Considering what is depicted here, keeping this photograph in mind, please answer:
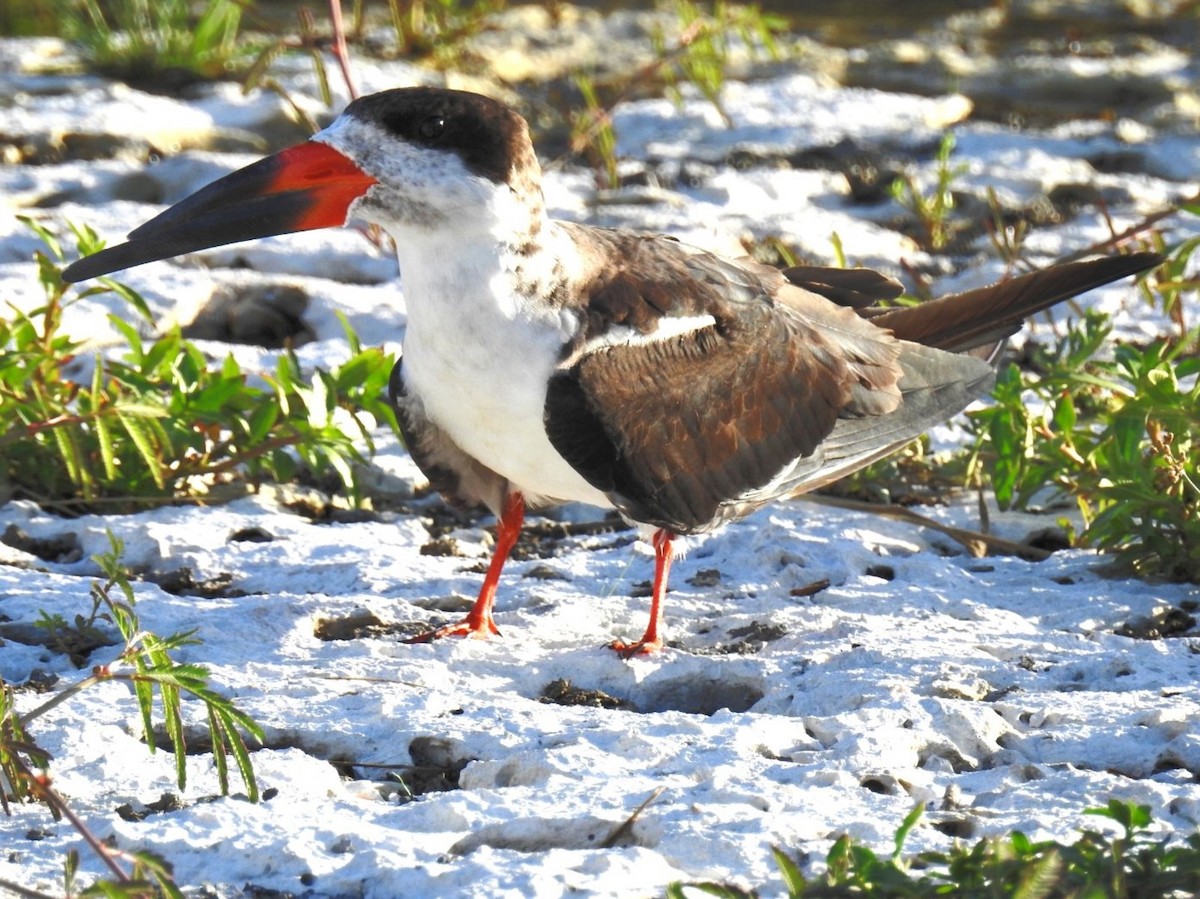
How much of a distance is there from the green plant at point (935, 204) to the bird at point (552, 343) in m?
1.66

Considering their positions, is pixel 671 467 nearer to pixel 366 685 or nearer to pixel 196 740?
pixel 366 685

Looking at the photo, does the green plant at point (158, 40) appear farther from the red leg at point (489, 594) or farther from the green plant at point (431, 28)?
the red leg at point (489, 594)

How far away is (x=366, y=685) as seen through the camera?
308cm

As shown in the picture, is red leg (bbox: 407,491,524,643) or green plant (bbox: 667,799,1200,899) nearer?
green plant (bbox: 667,799,1200,899)

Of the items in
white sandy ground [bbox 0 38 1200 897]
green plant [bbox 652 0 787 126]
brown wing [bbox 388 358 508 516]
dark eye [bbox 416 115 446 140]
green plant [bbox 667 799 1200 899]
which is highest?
green plant [bbox 652 0 787 126]

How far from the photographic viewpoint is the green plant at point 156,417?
3.74 m

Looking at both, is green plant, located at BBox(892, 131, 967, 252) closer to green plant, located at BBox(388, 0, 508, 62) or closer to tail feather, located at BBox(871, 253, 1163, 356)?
tail feather, located at BBox(871, 253, 1163, 356)

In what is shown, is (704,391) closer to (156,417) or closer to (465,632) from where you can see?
(465,632)

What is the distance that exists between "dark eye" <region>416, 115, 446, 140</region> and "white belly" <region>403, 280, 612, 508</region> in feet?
1.01

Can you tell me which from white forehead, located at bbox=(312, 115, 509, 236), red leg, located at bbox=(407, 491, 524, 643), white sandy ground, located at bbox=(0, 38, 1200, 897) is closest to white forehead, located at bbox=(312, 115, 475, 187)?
white forehead, located at bbox=(312, 115, 509, 236)

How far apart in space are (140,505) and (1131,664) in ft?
7.27

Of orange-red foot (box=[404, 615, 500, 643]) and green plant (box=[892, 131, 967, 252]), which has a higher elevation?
green plant (box=[892, 131, 967, 252])

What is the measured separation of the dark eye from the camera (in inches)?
125

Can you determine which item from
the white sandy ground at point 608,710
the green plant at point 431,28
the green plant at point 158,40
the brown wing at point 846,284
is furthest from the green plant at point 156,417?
the green plant at point 431,28
